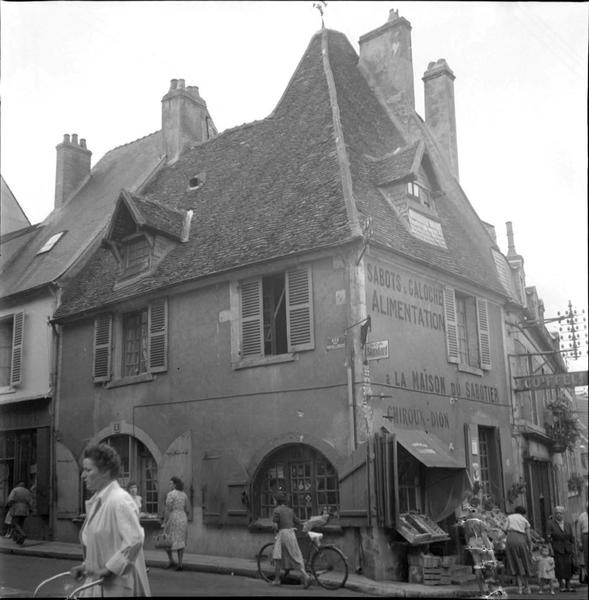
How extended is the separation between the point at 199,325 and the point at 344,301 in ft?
11.6

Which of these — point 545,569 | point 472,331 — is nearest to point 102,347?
point 472,331

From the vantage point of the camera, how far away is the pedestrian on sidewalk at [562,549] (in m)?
15.0

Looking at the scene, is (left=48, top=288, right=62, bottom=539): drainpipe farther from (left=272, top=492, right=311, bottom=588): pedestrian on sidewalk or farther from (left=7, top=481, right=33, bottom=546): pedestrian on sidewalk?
(left=272, top=492, right=311, bottom=588): pedestrian on sidewalk

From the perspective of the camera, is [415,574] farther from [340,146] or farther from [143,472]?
[340,146]

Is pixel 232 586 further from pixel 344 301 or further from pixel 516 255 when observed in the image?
pixel 516 255

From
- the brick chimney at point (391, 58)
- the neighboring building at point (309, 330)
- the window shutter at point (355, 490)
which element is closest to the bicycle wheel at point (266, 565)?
the neighboring building at point (309, 330)

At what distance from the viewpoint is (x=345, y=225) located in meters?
14.4

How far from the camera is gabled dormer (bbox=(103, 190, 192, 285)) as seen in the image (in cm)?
1761

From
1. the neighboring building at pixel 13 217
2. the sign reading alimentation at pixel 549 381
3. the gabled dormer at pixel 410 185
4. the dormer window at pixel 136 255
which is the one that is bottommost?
the sign reading alimentation at pixel 549 381

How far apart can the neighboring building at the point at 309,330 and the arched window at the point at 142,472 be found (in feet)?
0.15

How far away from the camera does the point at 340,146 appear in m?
16.3

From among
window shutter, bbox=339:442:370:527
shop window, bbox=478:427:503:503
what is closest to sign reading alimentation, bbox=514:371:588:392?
shop window, bbox=478:427:503:503

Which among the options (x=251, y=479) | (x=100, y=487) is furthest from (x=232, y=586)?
(x=100, y=487)

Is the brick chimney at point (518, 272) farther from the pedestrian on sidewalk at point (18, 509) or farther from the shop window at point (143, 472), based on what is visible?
the pedestrian on sidewalk at point (18, 509)
